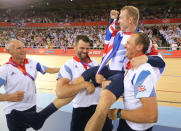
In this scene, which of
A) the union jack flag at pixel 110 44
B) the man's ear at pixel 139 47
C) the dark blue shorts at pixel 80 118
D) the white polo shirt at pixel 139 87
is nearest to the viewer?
the white polo shirt at pixel 139 87

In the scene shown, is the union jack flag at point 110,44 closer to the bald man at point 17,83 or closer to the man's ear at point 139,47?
the man's ear at point 139,47

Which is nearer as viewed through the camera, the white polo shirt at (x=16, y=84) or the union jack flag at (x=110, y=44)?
the union jack flag at (x=110, y=44)

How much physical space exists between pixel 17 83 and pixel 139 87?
1.83 metres

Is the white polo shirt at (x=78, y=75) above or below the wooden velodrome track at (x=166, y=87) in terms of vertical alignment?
above

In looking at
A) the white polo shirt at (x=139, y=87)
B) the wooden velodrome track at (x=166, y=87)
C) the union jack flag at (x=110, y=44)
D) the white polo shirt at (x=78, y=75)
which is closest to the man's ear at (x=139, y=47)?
the white polo shirt at (x=139, y=87)

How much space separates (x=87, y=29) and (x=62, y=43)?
5115 millimetres

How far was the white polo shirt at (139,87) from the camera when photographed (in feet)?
4.17

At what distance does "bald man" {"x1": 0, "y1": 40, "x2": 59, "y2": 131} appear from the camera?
228cm

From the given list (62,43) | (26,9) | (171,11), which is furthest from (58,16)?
(171,11)

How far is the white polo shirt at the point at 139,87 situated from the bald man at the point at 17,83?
1.50m

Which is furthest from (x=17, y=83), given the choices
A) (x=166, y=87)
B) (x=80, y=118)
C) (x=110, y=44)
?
(x=166, y=87)

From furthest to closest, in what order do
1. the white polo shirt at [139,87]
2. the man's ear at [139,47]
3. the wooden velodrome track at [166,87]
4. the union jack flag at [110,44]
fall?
the wooden velodrome track at [166,87], the union jack flag at [110,44], the man's ear at [139,47], the white polo shirt at [139,87]

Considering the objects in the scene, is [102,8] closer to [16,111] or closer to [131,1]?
[131,1]

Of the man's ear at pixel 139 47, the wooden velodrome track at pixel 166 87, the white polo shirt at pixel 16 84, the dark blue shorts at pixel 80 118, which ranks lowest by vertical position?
the wooden velodrome track at pixel 166 87
